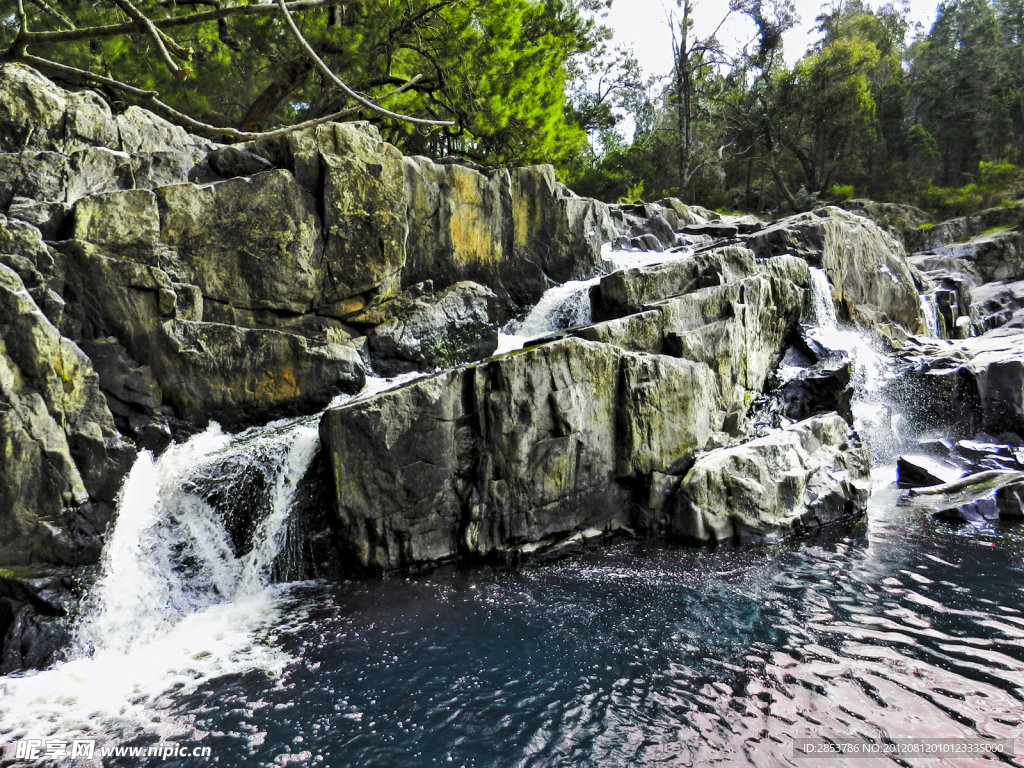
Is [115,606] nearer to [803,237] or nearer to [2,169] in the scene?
[2,169]

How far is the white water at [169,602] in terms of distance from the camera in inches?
264

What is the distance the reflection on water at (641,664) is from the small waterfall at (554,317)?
649cm

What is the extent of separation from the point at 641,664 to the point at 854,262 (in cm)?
1665

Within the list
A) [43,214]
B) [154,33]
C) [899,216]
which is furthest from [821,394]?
[899,216]

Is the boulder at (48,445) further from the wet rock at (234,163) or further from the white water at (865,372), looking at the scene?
the white water at (865,372)

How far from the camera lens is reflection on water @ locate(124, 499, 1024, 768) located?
19.5 feet

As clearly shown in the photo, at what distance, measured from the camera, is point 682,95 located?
35125mm

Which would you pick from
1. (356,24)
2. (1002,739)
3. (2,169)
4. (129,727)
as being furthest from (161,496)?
(356,24)

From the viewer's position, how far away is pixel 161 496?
9.63 metres

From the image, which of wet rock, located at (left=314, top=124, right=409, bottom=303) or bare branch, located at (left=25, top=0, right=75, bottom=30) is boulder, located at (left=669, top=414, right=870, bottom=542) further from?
bare branch, located at (left=25, top=0, right=75, bottom=30)

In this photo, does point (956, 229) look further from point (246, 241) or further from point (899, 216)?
point (246, 241)

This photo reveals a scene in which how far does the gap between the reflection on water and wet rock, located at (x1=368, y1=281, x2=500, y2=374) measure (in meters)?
5.43

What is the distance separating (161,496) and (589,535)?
23.2 feet

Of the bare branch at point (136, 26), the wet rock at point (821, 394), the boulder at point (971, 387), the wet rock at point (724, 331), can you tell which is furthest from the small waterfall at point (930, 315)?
the bare branch at point (136, 26)
